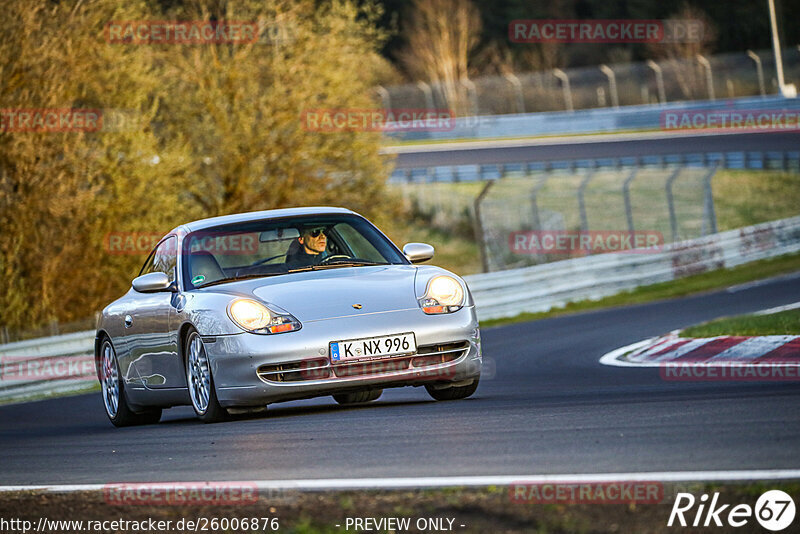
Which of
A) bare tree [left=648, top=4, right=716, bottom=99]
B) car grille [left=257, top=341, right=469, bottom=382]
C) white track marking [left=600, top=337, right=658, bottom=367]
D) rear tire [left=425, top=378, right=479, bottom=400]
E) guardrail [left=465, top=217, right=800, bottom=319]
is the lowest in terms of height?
guardrail [left=465, top=217, right=800, bottom=319]

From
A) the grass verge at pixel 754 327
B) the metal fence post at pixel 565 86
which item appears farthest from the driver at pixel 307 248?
the metal fence post at pixel 565 86

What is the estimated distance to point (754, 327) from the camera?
12.9m

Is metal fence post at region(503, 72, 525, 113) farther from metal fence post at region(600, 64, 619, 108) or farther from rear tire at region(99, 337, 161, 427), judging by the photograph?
rear tire at region(99, 337, 161, 427)

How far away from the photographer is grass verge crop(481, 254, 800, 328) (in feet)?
74.1

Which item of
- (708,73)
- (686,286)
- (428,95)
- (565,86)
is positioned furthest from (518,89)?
(686,286)

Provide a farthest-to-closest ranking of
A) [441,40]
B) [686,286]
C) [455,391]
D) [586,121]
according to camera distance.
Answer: [441,40] → [586,121] → [686,286] → [455,391]

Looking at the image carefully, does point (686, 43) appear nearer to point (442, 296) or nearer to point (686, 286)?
point (686, 286)

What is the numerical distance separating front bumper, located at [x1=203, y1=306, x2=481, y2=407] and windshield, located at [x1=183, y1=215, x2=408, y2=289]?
826mm

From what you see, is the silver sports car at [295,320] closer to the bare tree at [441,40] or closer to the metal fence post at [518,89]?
the metal fence post at [518,89]

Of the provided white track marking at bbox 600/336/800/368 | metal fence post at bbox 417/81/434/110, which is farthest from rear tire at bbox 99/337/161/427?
metal fence post at bbox 417/81/434/110

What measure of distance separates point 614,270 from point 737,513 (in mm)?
20100

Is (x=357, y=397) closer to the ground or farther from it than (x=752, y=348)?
farther from it

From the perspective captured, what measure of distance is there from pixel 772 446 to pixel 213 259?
15.0 feet

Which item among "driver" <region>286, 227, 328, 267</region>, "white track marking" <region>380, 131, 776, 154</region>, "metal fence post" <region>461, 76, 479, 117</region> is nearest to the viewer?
"driver" <region>286, 227, 328, 267</region>
